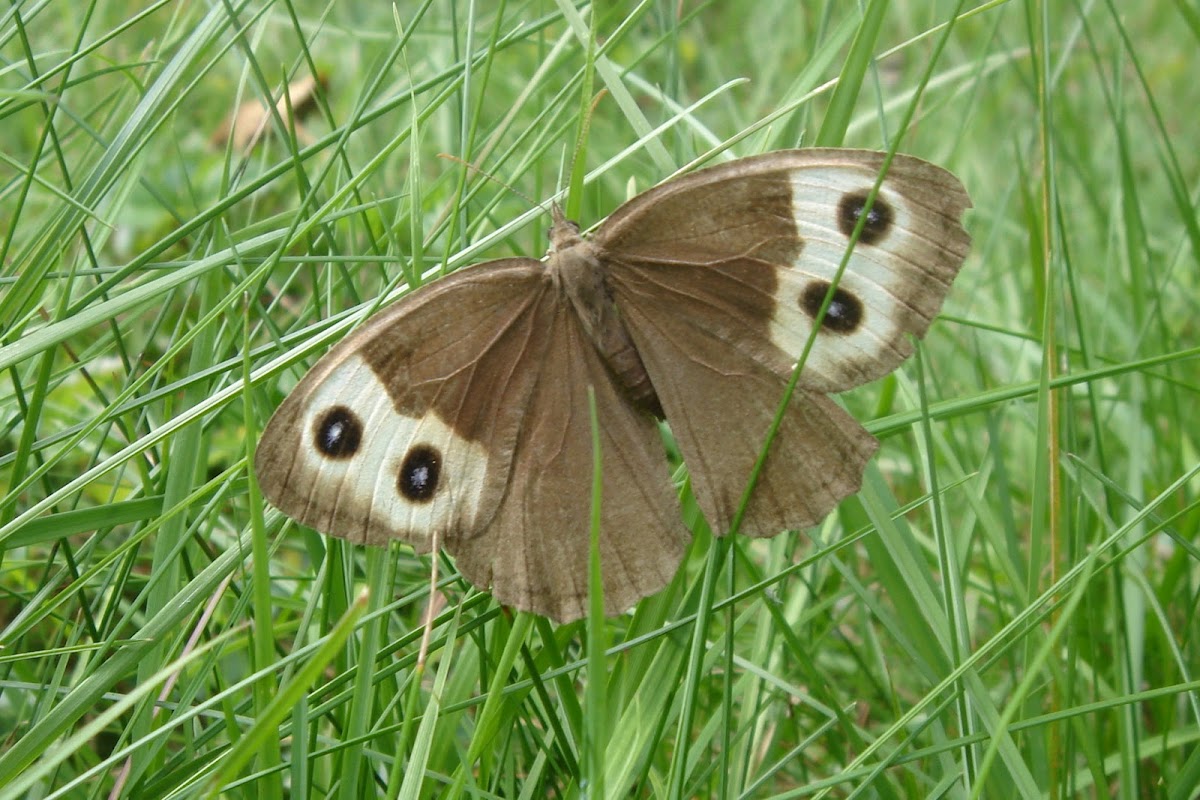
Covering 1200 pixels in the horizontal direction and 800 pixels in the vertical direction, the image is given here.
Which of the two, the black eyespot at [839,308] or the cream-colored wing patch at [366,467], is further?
the black eyespot at [839,308]

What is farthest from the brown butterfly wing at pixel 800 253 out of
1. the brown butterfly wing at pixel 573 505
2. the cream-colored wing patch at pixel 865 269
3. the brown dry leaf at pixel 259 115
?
the brown dry leaf at pixel 259 115

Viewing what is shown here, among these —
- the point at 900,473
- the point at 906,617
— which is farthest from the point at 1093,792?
the point at 900,473

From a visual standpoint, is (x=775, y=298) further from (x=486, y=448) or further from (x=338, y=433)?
(x=338, y=433)

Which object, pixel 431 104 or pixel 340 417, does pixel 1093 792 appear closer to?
pixel 340 417

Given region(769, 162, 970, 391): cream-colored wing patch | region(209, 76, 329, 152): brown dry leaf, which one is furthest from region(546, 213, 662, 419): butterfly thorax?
region(209, 76, 329, 152): brown dry leaf

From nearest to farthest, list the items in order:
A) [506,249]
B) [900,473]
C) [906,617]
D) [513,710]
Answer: [513,710] → [906,617] → [900,473] → [506,249]

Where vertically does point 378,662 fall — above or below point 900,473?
below

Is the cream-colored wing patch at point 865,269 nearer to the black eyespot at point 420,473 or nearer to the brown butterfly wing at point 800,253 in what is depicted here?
the brown butterfly wing at point 800,253

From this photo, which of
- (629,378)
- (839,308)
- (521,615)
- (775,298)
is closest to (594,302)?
(629,378)
